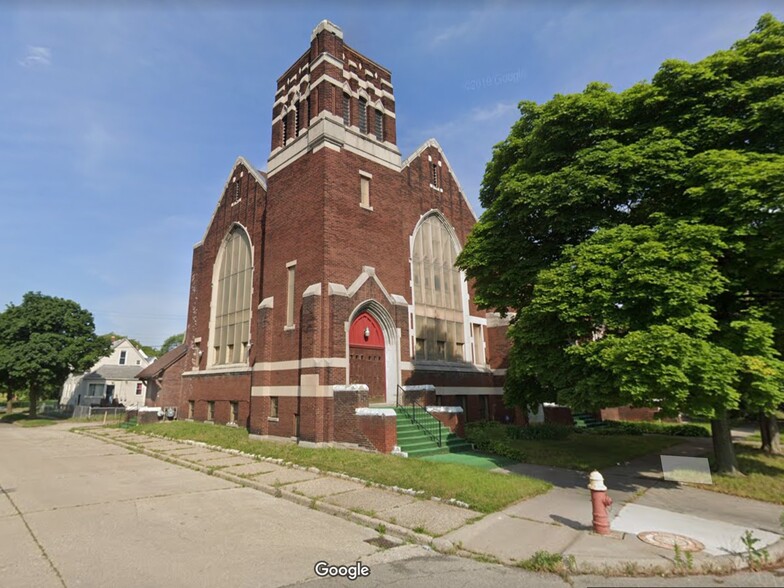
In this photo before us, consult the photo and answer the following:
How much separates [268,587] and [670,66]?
43.9 ft

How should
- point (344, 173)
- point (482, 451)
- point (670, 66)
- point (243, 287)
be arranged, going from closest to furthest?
1. point (670, 66)
2. point (482, 451)
3. point (344, 173)
4. point (243, 287)

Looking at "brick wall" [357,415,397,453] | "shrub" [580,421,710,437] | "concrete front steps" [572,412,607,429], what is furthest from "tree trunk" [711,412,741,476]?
"concrete front steps" [572,412,607,429]

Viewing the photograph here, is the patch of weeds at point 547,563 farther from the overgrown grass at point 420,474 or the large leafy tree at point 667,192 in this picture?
the large leafy tree at point 667,192

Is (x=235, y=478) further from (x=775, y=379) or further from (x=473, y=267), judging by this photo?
(x=775, y=379)

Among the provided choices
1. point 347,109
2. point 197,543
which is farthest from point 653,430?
point 197,543

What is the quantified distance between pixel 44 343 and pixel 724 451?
133ft

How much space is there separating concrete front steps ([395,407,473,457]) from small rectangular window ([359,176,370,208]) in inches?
361

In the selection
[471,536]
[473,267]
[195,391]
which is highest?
[473,267]

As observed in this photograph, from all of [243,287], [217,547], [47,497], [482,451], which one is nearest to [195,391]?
[243,287]

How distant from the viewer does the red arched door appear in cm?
1748

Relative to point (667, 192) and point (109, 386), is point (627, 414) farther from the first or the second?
point (109, 386)

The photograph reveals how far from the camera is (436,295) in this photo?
75.4 ft

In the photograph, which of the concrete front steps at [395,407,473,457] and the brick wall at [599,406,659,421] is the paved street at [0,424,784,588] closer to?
the concrete front steps at [395,407,473,457]

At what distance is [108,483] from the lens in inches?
436
